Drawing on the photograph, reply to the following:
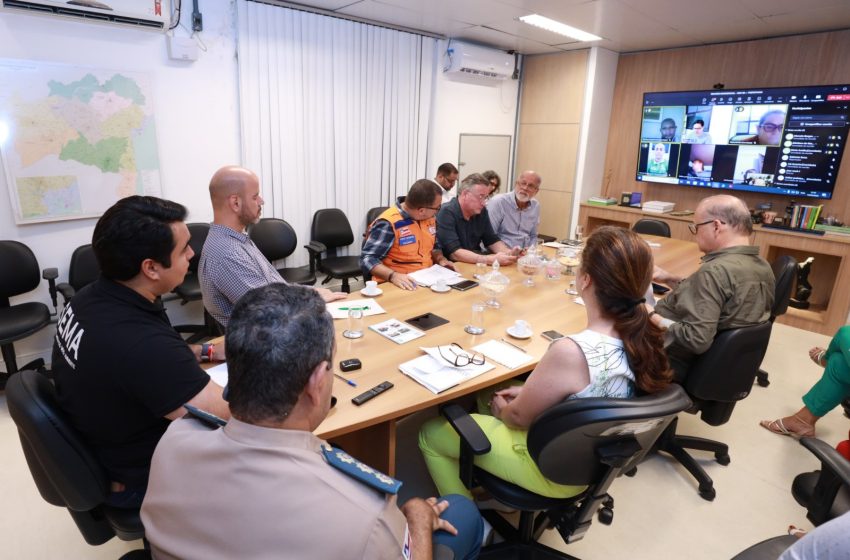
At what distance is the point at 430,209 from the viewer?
304cm

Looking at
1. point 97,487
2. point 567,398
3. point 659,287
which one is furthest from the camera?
point 659,287

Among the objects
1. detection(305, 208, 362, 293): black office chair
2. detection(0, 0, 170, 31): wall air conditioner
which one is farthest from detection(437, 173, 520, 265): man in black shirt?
detection(0, 0, 170, 31): wall air conditioner

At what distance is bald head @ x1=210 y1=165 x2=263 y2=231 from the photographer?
221 cm

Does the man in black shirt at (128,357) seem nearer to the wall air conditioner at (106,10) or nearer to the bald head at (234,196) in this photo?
the bald head at (234,196)

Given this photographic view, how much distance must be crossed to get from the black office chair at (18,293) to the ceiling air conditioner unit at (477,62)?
402 cm

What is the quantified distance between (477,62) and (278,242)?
2941 mm

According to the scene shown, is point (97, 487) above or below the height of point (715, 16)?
below

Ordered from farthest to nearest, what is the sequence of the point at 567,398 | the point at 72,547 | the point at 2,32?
1. the point at 2,32
2. the point at 72,547
3. the point at 567,398

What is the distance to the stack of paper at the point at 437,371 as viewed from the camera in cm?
169

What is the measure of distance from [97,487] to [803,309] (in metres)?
5.62

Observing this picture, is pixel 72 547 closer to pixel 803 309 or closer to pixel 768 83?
pixel 803 309

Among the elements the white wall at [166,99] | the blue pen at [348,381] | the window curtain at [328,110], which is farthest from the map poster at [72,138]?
the blue pen at [348,381]

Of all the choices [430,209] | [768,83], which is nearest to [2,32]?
[430,209]

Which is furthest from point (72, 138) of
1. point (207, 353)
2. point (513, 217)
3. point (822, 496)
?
point (822, 496)
